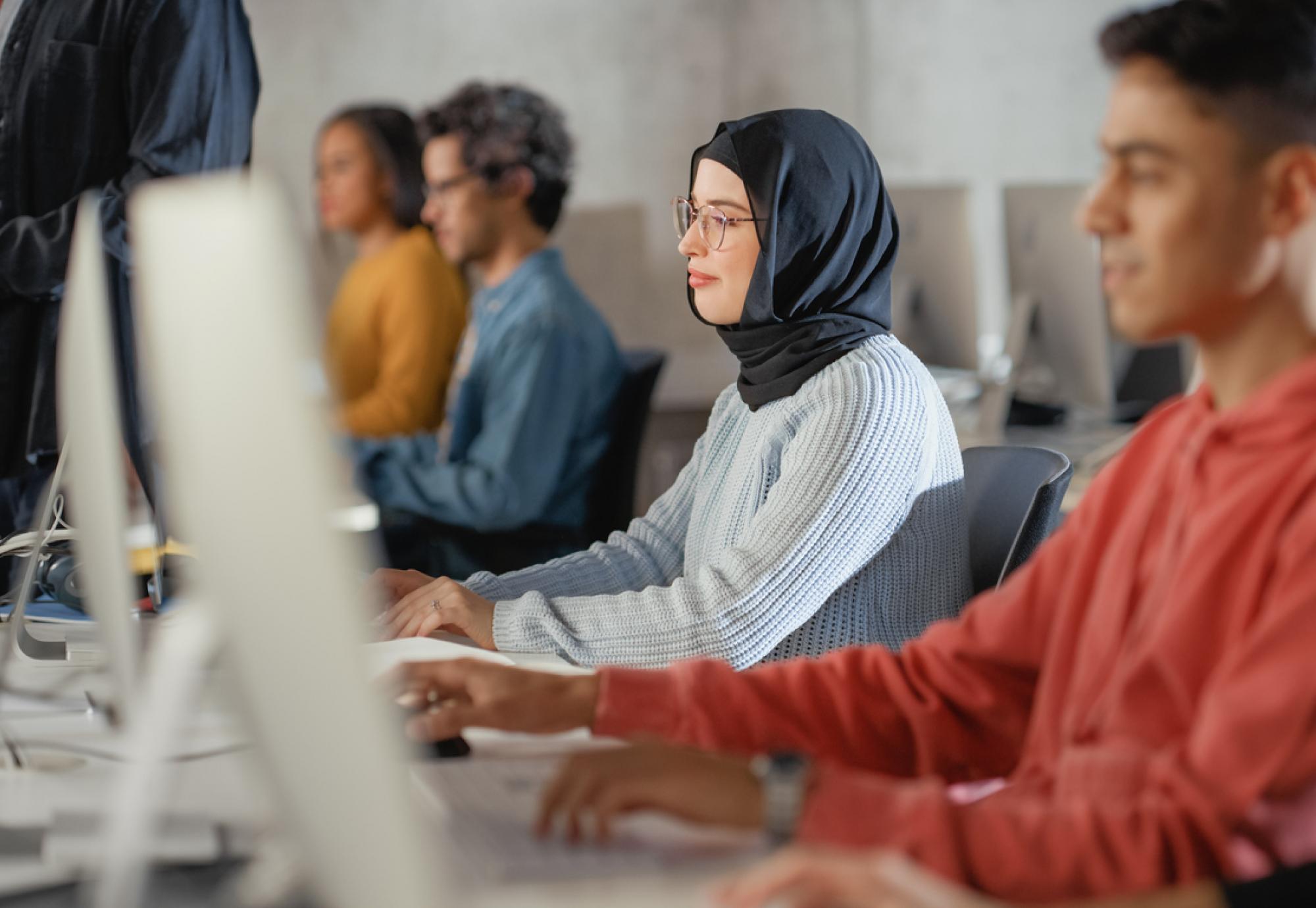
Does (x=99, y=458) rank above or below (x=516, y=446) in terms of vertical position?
above

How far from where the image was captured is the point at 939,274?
292cm

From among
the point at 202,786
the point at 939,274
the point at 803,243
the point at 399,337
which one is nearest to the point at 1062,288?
the point at 939,274

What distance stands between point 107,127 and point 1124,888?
64.0 inches

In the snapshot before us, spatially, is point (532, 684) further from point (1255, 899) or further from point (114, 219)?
point (114, 219)

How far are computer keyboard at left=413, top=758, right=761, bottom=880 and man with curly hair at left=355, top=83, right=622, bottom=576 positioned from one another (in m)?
→ 1.66

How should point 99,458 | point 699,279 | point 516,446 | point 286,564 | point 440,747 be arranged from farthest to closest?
point 516,446, point 699,279, point 440,747, point 99,458, point 286,564

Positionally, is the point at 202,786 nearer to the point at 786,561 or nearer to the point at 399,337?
the point at 786,561

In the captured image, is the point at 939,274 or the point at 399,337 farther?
the point at 399,337

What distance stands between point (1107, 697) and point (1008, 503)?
2.15 ft

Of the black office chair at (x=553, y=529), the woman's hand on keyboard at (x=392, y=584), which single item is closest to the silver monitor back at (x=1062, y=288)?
the black office chair at (x=553, y=529)

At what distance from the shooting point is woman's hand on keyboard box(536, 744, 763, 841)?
766 mm

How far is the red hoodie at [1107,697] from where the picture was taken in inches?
28.4

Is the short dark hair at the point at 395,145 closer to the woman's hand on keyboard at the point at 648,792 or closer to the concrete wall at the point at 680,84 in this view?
the concrete wall at the point at 680,84

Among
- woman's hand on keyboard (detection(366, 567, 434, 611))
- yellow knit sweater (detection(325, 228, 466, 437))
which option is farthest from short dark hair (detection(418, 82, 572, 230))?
woman's hand on keyboard (detection(366, 567, 434, 611))
